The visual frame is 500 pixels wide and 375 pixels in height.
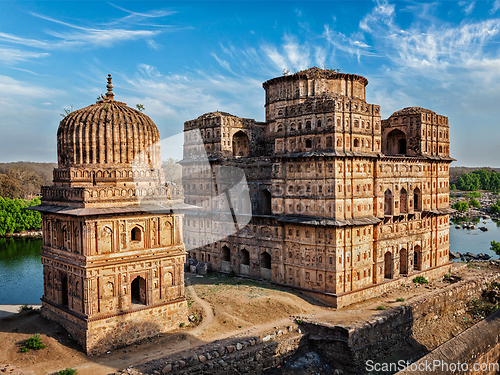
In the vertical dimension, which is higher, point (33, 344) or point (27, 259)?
point (33, 344)

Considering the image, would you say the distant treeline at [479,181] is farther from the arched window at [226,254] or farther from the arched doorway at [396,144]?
the arched window at [226,254]

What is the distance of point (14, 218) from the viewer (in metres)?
56.2

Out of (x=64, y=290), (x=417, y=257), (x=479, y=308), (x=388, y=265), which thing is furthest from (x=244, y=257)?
(x=479, y=308)

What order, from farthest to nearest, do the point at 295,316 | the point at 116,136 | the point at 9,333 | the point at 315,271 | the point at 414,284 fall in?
the point at 414,284
the point at 315,271
the point at 295,316
the point at 116,136
the point at 9,333

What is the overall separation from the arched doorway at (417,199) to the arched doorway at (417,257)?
2.85 metres

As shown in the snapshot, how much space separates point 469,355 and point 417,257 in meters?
15.2

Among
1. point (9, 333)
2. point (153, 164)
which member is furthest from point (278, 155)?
point (9, 333)

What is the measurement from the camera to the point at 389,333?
22.2m

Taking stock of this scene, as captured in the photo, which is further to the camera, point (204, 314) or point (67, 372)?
point (204, 314)

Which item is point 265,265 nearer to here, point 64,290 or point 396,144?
point 64,290

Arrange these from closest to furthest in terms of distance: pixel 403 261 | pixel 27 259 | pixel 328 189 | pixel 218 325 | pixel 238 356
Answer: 1. pixel 238 356
2. pixel 218 325
3. pixel 328 189
4. pixel 403 261
5. pixel 27 259

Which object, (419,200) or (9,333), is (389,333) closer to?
(419,200)

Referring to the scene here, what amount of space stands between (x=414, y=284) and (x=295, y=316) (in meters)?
11.3

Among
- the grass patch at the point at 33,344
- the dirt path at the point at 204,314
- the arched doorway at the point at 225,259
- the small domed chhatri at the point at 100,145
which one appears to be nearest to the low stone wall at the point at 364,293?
the dirt path at the point at 204,314
